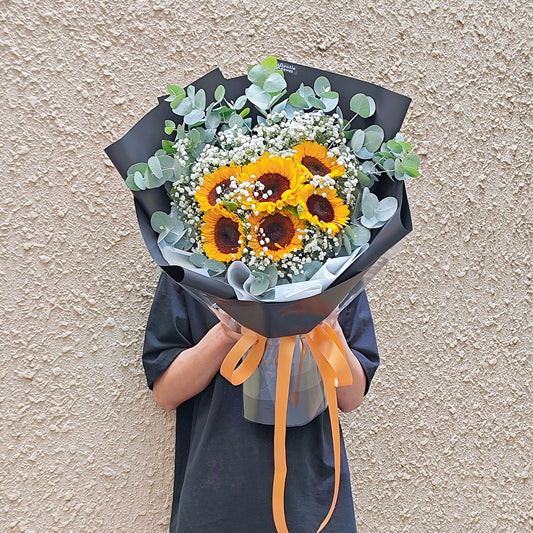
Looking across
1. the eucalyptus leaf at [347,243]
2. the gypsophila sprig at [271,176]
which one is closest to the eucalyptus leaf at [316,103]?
the gypsophila sprig at [271,176]

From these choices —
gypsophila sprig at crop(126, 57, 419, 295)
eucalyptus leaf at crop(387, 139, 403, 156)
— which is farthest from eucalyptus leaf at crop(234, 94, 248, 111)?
eucalyptus leaf at crop(387, 139, 403, 156)

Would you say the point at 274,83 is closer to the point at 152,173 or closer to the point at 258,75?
the point at 258,75

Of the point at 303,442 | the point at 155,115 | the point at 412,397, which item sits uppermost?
the point at 155,115

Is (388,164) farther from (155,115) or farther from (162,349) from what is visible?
(162,349)

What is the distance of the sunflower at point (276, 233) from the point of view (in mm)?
984

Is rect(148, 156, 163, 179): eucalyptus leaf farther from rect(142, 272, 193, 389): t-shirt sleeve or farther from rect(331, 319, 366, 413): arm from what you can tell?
rect(331, 319, 366, 413): arm

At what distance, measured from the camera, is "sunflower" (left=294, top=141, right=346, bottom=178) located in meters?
1.03

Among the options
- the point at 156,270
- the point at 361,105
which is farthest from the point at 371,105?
the point at 156,270

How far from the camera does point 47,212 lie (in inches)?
54.4

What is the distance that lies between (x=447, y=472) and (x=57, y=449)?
91cm

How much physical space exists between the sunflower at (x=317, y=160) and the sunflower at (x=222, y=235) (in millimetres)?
135

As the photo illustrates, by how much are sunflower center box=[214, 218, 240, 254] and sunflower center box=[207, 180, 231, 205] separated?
0.10 ft

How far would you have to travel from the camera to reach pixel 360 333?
1.33 m

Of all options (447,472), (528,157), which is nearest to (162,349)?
(447,472)
